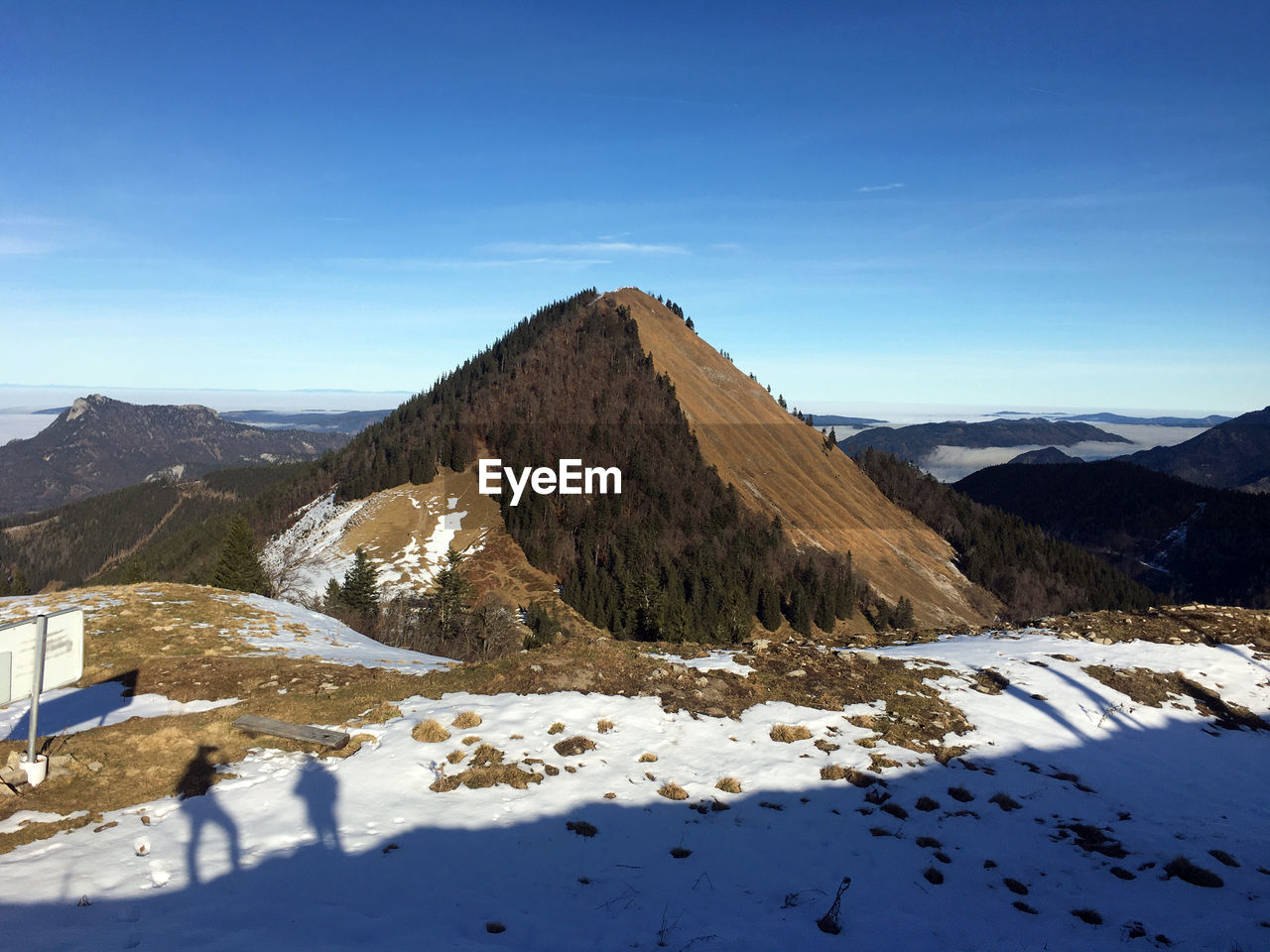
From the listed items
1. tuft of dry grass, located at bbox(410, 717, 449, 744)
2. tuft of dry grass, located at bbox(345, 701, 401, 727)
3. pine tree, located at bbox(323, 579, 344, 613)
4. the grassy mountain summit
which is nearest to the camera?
tuft of dry grass, located at bbox(410, 717, 449, 744)

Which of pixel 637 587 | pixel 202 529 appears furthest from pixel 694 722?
pixel 202 529

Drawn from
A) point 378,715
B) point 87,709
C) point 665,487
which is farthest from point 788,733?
point 665,487

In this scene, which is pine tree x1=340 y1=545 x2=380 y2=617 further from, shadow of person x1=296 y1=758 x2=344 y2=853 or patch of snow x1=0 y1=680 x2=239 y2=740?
shadow of person x1=296 y1=758 x2=344 y2=853

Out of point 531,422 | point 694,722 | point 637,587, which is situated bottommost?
point 637,587

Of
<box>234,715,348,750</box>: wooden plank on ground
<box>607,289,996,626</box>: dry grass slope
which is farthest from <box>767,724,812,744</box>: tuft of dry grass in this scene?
<box>607,289,996,626</box>: dry grass slope

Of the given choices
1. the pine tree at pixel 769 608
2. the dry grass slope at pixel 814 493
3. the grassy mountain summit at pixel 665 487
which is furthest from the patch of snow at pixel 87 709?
the dry grass slope at pixel 814 493

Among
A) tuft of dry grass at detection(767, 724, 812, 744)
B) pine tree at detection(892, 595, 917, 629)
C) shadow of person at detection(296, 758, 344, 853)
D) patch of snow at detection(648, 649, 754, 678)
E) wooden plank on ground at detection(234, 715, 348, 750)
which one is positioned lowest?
pine tree at detection(892, 595, 917, 629)

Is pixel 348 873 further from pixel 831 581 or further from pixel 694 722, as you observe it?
pixel 831 581
